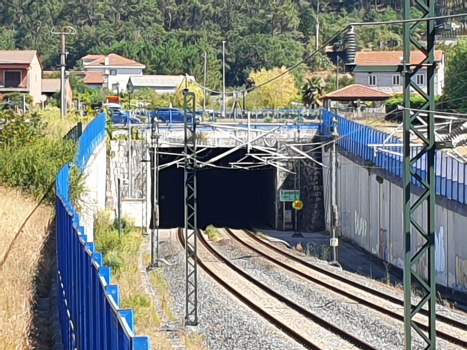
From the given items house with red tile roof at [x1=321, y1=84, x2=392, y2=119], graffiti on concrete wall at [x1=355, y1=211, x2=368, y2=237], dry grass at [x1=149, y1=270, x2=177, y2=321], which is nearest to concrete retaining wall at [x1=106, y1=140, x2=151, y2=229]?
graffiti on concrete wall at [x1=355, y1=211, x2=368, y2=237]

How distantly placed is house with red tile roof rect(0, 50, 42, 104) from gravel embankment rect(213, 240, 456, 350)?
42.6 meters

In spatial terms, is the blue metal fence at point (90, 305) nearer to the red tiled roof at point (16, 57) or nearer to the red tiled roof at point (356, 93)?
the red tiled roof at point (356, 93)

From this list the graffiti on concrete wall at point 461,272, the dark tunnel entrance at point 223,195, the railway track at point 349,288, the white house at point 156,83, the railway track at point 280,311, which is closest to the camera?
the railway track at point 280,311

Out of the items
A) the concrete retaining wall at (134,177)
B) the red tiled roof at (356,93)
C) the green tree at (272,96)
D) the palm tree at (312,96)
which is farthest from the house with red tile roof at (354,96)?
the concrete retaining wall at (134,177)

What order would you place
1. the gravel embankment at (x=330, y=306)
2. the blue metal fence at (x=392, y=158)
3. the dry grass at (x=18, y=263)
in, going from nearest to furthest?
the dry grass at (x=18, y=263) → the gravel embankment at (x=330, y=306) → the blue metal fence at (x=392, y=158)

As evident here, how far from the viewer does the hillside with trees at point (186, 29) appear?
400 ft

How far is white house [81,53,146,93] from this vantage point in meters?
118

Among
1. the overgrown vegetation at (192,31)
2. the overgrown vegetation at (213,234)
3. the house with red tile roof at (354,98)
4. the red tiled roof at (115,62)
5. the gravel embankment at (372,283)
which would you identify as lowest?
the overgrown vegetation at (213,234)

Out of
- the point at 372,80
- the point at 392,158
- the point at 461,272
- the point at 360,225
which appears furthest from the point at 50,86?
the point at 461,272

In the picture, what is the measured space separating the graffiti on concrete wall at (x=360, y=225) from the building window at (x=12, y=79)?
1676 inches

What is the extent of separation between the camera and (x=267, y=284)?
98.4ft

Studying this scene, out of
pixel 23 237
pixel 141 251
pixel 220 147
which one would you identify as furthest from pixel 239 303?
pixel 220 147

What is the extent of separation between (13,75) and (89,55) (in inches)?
2320

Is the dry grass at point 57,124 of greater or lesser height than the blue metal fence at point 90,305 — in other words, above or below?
above
